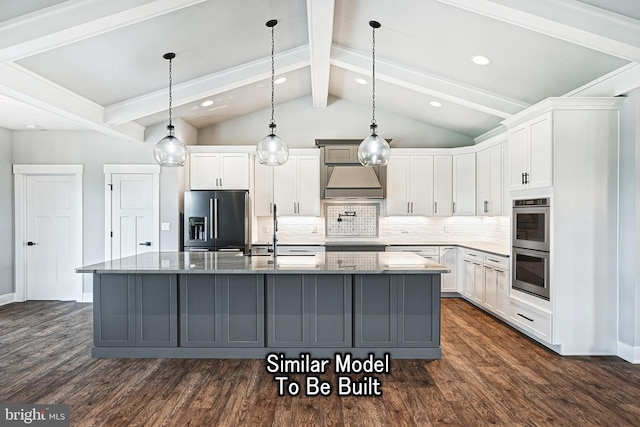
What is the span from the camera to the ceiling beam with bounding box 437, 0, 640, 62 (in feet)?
10.5

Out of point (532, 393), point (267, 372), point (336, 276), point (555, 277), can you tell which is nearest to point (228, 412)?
point (267, 372)

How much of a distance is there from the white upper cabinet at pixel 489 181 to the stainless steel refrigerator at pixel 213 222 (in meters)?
3.68

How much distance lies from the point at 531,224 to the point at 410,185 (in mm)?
2726

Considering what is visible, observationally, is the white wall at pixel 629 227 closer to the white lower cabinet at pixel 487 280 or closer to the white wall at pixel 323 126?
the white lower cabinet at pixel 487 280

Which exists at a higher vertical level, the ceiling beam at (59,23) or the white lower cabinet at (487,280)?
the ceiling beam at (59,23)

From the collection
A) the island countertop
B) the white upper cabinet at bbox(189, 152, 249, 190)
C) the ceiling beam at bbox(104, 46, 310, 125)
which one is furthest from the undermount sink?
the white upper cabinet at bbox(189, 152, 249, 190)

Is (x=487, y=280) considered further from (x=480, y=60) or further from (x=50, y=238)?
(x=50, y=238)

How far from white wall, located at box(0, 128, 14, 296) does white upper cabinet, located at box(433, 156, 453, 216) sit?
22.0 feet

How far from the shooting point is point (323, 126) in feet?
24.1

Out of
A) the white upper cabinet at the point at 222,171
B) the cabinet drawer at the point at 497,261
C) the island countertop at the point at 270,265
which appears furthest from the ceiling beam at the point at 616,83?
the white upper cabinet at the point at 222,171

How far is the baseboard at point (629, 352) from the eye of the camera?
3785 mm

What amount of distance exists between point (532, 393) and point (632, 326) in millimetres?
1450

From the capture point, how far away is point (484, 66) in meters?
4.64

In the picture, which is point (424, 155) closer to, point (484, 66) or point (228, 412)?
point (484, 66)
